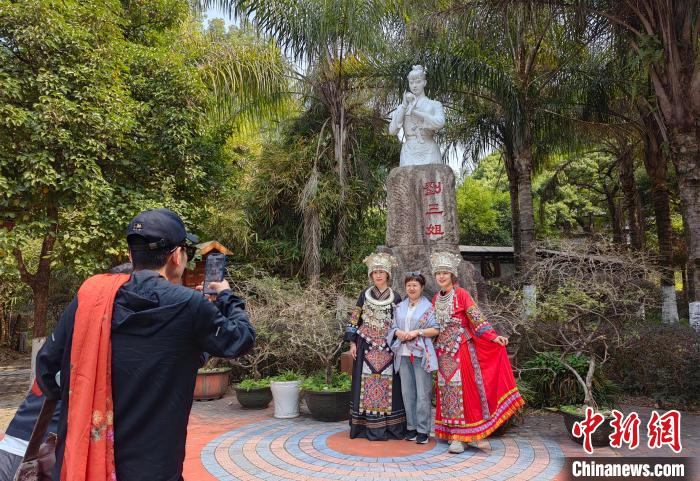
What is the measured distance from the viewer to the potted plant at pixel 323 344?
567 cm

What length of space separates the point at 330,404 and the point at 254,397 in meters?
1.32

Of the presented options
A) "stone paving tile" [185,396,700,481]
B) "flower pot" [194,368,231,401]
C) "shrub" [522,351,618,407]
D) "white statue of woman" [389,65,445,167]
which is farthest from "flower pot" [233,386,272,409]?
"white statue of woman" [389,65,445,167]

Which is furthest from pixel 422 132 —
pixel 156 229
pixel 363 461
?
pixel 156 229

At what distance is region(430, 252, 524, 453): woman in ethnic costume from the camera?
4.57 m

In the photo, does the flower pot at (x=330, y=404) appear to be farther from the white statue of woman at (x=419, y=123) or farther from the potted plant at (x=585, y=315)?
the white statue of woman at (x=419, y=123)

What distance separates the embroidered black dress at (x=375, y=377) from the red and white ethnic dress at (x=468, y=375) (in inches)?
17.5

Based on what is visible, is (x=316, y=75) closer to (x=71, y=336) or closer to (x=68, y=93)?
(x=68, y=93)

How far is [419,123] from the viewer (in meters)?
7.58

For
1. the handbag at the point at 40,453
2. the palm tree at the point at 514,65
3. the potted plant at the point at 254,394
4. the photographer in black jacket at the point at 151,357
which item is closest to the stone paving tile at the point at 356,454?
the potted plant at the point at 254,394

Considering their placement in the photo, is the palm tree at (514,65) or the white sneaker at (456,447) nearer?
the white sneaker at (456,447)

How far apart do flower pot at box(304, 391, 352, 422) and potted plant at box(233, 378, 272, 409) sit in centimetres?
98

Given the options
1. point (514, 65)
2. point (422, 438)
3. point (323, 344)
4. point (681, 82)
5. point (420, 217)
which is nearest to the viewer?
point (422, 438)

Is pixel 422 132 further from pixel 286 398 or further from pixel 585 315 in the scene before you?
pixel 286 398

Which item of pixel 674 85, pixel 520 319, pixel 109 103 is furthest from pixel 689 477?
pixel 109 103
